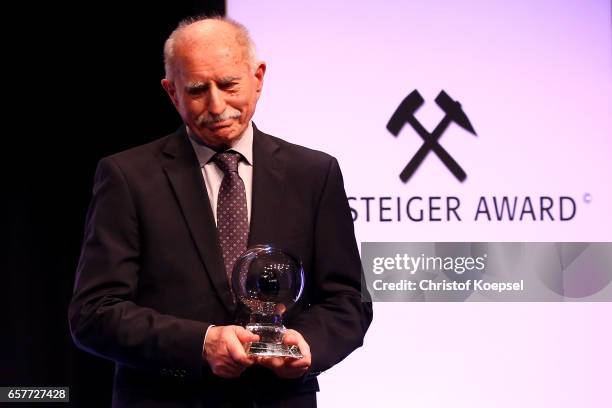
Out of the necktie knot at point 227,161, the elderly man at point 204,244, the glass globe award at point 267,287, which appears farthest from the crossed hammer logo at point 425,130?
the glass globe award at point 267,287

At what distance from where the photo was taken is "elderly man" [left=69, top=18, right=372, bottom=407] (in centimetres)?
197

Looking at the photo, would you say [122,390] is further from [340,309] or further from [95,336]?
[340,309]

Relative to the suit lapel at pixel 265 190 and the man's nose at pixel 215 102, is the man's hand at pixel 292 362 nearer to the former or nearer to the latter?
the suit lapel at pixel 265 190

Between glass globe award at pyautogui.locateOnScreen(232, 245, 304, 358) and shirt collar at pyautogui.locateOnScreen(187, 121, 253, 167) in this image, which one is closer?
glass globe award at pyautogui.locateOnScreen(232, 245, 304, 358)

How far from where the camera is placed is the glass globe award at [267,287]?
193 centimetres

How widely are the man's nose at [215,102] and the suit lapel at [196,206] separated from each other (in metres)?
0.14

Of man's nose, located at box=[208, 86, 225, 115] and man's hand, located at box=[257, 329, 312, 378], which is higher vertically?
man's nose, located at box=[208, 86, 225, 115]


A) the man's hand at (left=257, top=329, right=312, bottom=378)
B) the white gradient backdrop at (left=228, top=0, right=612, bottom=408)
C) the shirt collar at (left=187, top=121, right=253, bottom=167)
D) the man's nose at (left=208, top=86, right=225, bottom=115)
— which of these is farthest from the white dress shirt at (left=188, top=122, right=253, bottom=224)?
the white gradient backdrop at (left=228, top=0, right=612, bottom=408)

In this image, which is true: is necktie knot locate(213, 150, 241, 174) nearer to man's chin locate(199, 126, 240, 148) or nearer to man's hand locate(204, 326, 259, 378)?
man's chin locate(199, 126, 240, 148)

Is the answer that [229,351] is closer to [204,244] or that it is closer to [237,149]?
[204,244]

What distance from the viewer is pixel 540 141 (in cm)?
370

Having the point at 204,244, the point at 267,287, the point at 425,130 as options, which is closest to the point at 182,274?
the point at 204,244

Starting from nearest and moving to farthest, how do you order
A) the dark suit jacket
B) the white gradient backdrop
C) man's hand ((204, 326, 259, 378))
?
man's hand ((204, 326, 259, 378)), the dark suit jacket, the white gradient backdrop

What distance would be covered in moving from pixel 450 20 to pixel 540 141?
601 mm
